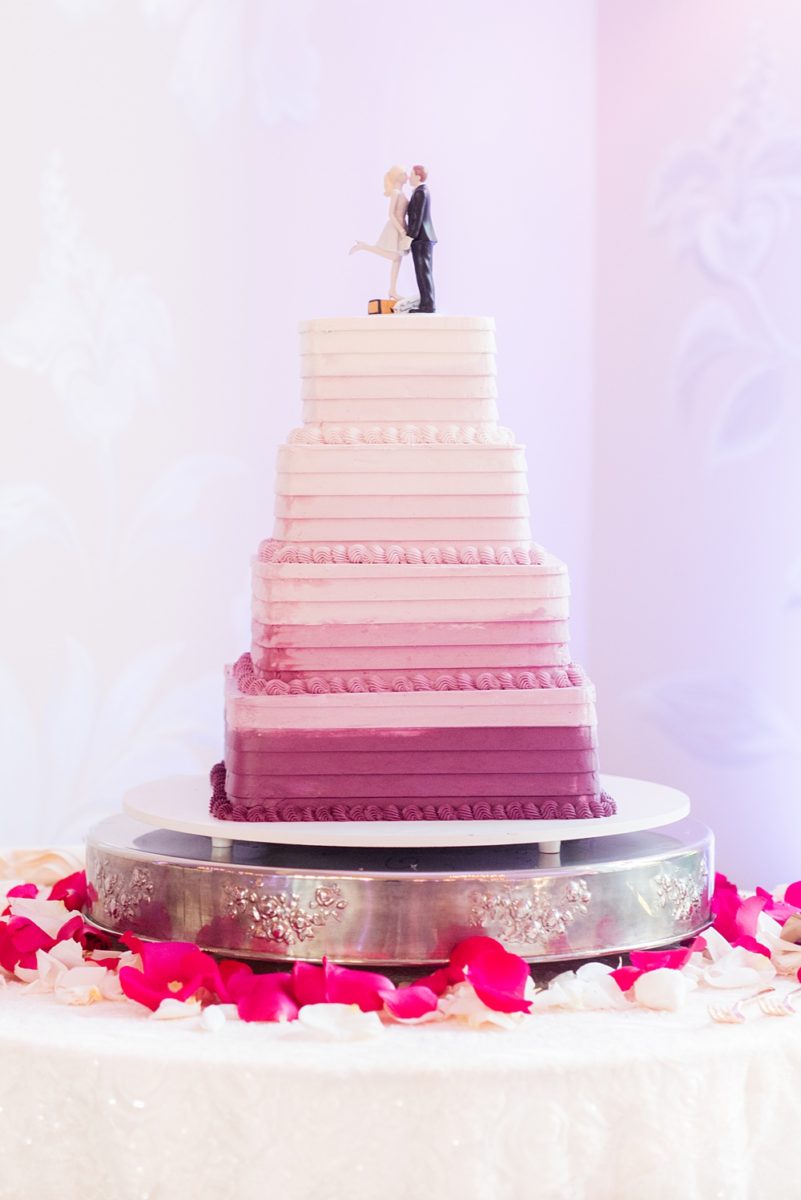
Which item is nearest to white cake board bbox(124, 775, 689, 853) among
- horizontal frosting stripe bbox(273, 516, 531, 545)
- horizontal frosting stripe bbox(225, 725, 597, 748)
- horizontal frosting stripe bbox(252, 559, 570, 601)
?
horizontal frosting stripe bbox(225, 725, 597, 748)

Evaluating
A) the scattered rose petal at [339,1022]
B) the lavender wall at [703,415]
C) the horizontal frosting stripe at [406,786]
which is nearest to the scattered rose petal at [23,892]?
the horizontal frosting stripe at [406,786]

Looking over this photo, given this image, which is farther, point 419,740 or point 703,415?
point 703,415

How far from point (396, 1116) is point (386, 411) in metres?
1.15

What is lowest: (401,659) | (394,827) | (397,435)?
(394,827)

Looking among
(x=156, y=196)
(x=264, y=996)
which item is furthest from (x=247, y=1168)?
(x=156, y=196)

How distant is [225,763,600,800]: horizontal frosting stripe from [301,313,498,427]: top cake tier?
1.88 ft

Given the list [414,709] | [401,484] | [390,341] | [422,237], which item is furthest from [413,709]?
[422,237]

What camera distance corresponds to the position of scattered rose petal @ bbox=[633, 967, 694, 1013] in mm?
1988

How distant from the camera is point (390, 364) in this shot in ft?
8.06

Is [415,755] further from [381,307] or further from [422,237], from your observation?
[422,237]

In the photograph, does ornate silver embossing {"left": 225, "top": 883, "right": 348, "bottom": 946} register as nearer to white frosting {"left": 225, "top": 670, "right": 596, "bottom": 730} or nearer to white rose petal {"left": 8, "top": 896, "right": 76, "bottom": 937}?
white frosting {"left": 225, "top": 670, "right": 596, "bottom": 730}

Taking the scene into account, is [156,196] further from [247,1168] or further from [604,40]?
[247,1168]

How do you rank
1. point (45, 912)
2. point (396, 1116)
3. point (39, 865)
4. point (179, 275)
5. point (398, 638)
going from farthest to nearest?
point (179, 275)
point (39, 865)
point (45, 912)
point (398, 638)
point (396, 1116)

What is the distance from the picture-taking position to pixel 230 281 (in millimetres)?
4781
